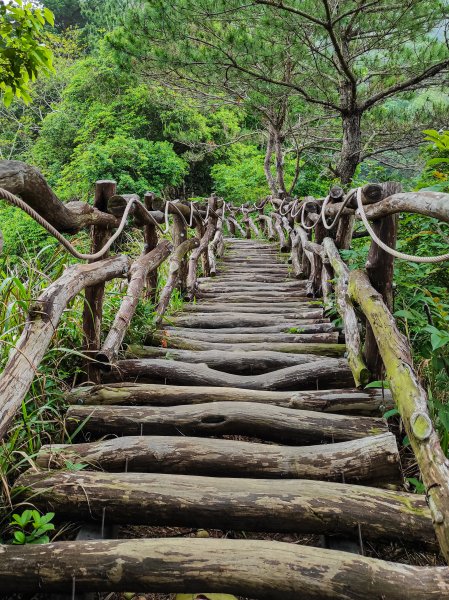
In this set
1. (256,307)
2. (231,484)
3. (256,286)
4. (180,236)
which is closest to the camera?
(231,484)

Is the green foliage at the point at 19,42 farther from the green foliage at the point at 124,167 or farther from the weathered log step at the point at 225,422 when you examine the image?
the green foliage at the point at 124,167

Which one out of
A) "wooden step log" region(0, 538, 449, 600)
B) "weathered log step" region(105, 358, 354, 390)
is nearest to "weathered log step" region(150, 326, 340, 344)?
"weathered log step" region(105, 358, 354, 390)

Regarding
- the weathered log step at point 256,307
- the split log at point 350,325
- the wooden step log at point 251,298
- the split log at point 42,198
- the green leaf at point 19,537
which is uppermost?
the split log at point 42,198

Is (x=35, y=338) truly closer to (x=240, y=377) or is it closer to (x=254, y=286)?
(x=240, y=377)

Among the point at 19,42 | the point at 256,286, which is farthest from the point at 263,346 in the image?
the point at 256,286

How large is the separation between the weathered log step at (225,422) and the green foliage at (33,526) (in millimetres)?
568

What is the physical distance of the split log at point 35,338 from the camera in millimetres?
1515

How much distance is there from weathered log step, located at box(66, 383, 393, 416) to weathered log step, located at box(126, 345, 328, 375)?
1.59ft

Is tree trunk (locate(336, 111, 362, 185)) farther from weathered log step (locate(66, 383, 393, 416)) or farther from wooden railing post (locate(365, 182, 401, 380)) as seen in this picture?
weathered log step (locate(66, 383, 393, 416))

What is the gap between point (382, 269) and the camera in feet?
7.64

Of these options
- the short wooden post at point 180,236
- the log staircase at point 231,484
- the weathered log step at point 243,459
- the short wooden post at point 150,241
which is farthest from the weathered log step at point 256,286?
the weathered log step at point 243,459

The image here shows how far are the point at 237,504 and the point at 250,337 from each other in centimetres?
191

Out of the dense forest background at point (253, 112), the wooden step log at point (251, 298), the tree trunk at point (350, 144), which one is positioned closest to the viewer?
the dense forest background at point (253, 112)

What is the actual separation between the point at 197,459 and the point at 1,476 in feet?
2.37
